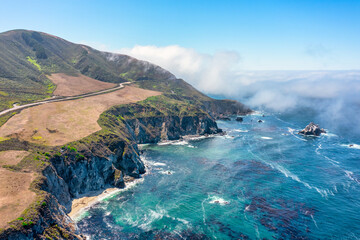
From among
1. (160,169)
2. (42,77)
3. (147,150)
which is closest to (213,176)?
(160,169)

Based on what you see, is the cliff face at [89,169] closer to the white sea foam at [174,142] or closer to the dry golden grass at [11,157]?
the dry golden grass at [11,157]

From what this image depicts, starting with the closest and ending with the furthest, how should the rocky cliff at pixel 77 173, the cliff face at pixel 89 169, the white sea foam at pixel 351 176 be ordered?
1. the rocky cliff at pixel 77 173
2. the cliff face at pixel 89 169
3. the white sea foam at pixel 351 176

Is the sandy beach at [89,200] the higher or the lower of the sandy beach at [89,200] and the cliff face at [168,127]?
the lower

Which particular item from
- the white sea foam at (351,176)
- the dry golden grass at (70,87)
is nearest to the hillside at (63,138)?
the dry golden grass at (70,87)

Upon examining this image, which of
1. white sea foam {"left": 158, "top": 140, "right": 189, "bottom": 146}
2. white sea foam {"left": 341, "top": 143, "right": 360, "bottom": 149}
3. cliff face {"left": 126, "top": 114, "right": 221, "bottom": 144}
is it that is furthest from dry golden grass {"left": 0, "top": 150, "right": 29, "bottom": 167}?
white sea foam {"left": 341, "top": 143, "right": 360, "bottom": 149}

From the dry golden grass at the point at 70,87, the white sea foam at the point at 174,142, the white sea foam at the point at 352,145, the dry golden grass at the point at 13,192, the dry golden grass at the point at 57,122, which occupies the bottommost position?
the white sea foam at the point at 174,142

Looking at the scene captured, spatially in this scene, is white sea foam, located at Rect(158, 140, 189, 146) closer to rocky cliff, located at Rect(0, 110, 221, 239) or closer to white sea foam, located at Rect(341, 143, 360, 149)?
rocky cliff, located at Rect(0, 110, 221, 239)
